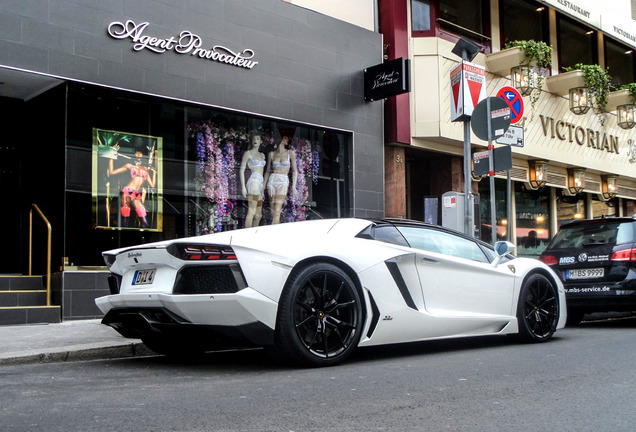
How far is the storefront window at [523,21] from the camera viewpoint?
57.3ft

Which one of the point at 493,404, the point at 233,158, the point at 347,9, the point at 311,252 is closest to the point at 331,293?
the point at 311,252

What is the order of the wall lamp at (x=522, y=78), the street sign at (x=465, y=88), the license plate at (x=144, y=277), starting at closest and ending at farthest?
1. the license plate at (x=144, y=277)
2. the street sign at (x=465, y=88)
3. the wall lamp at (x=522, y=78)

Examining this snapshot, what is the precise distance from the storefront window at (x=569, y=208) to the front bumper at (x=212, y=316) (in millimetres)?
16040

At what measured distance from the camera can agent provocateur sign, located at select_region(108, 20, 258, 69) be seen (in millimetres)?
10133

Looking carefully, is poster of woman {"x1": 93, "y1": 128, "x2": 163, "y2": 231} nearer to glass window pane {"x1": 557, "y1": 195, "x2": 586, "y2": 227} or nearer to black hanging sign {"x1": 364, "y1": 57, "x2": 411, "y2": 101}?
black hanging sign {"x1": 364, "y1": 57, "x2": 411, "y2": 101}

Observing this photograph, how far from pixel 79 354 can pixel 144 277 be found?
142 cm

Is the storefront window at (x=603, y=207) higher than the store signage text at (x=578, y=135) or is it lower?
lower

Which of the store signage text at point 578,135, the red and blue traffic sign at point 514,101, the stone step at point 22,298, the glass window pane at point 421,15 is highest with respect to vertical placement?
the glass window pane at point 421,15

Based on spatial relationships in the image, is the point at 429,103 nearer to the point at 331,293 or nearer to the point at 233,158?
the point at 233,158

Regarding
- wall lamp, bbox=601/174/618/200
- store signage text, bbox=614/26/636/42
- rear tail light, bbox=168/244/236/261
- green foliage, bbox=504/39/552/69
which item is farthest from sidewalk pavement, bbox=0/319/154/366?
store signage text, bbox=614/26/636/42

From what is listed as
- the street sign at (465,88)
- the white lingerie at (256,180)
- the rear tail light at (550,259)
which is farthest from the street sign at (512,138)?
the white lingerie at (256,180)

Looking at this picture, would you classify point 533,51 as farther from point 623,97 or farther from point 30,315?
point 30,315

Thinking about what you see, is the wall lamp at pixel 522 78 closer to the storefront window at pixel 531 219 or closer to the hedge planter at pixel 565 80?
the hedge planter at pixel 565 80

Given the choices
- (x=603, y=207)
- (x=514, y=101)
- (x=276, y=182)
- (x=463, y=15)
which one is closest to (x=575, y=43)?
(x=603, y=207)
